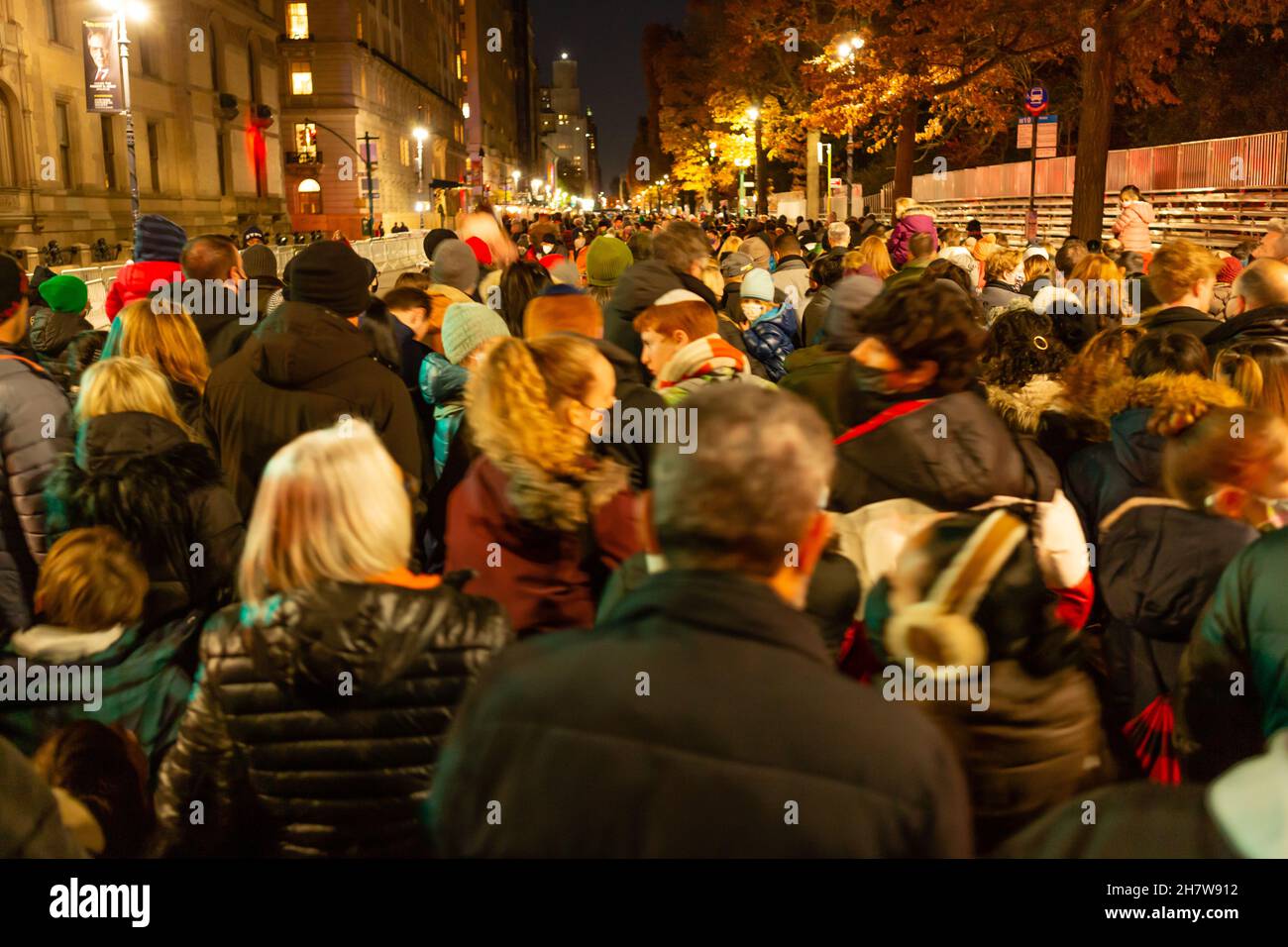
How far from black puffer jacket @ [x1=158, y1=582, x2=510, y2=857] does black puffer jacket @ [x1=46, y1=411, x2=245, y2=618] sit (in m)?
1.13

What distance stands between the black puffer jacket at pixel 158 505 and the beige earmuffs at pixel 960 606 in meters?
2.46

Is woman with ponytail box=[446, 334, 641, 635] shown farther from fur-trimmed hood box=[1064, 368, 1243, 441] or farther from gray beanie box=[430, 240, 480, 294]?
gray beanie box=[430, 240, 480, 294]

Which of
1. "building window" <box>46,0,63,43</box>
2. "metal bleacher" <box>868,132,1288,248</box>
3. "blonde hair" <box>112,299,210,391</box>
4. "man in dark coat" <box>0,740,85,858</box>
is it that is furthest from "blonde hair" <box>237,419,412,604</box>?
"building window" <box>46,0,63,43</box>

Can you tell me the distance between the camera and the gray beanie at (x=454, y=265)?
309 inches

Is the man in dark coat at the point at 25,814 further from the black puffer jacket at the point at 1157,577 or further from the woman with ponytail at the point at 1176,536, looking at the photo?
the black puffer jacket at the point at 1157,577

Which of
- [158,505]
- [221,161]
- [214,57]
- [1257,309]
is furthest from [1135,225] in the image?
[214,57]

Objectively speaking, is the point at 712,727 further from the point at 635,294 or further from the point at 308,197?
the point at 308,197

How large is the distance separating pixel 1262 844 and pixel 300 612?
1.93 meters

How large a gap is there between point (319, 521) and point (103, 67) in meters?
27.1

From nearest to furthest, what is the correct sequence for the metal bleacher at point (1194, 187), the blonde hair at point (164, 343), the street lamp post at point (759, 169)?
the blonde hair at point (164, 343), the metal bleacher at point (1194, 187), the street lamp post at point (759, 169)

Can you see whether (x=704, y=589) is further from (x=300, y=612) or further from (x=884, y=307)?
(x=884, y=307)

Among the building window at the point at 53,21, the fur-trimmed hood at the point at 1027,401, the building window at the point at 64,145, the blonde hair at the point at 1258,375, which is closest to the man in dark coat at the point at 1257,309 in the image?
the blonde hair at the point at 1258,375

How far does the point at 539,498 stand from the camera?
354 centimetres

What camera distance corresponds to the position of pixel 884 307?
3510 mm
